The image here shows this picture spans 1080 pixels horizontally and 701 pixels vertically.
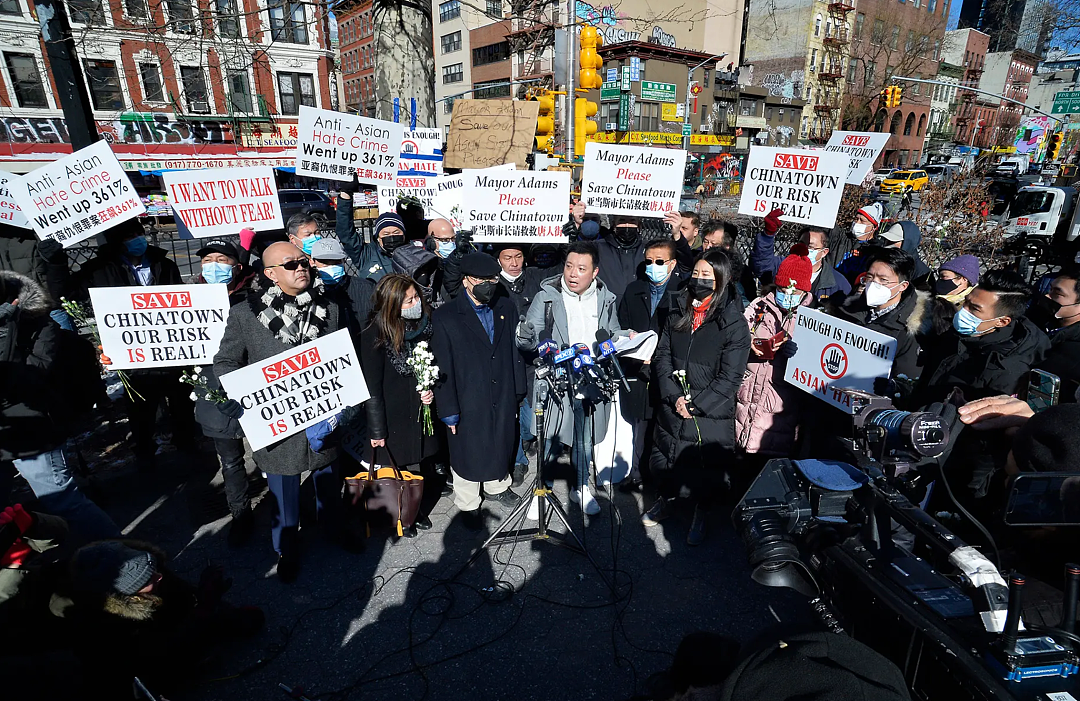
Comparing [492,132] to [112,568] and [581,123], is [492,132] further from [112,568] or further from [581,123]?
[112,568]

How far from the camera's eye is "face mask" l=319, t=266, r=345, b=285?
4.36 m

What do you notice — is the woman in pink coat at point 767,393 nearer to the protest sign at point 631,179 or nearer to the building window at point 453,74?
the protest sign at point 631,179

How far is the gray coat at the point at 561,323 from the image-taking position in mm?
4359

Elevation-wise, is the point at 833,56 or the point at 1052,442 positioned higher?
the point at 833,56

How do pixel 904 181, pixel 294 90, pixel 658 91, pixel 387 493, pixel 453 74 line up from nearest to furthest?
pixel 387 493 < pixel 904 181 < pixel 294 90 < pixel 658 91 < pixel 453 74

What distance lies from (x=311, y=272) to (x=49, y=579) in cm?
202

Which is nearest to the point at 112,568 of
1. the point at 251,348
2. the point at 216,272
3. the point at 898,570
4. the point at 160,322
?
the point at 251,348

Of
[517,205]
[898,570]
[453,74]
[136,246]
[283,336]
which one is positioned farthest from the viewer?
[453,74]

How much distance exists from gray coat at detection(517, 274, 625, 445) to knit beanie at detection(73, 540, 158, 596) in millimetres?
2525

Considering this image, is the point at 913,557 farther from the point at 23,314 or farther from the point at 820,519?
the point at 23,314

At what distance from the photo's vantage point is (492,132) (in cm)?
811

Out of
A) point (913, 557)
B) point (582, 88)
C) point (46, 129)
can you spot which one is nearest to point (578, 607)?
point (913, 557)

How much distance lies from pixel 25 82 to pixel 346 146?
2838cm

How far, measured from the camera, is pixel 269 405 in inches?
135
